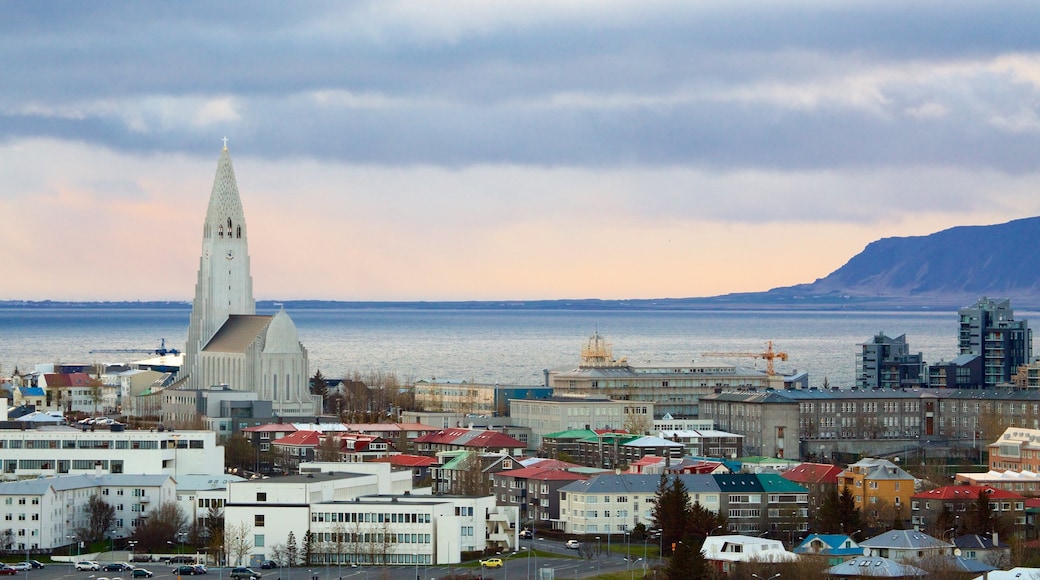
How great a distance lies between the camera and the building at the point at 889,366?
150 meters

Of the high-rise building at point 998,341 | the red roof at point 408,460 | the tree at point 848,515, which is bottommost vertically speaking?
the tree at point 848,515

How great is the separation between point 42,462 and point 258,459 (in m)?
15.9

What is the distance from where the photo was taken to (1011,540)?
71125 millimetres

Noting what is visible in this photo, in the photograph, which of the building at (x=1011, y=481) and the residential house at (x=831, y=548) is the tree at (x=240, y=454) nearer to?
the building at (x=1011, y=481)

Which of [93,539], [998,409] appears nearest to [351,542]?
[93,539]

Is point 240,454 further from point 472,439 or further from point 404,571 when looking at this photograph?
point 404,571

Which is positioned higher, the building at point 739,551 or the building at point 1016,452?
the building at point 1016,452

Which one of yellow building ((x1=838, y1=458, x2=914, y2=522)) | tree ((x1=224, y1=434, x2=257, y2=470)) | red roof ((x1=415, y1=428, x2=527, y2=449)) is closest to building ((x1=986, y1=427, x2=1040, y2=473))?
yellow building ((x1=838, y1=458, x2=914, y2=522))

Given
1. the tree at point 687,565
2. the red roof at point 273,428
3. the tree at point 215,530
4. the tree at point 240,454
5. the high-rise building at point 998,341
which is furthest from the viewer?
the high-rise building at point 998,341

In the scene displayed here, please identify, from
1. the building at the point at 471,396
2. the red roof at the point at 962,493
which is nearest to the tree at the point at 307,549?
the red roof at the point at 962,493

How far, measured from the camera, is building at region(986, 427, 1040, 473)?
95500 millimetres

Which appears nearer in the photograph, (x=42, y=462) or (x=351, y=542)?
(x=351, y=542)

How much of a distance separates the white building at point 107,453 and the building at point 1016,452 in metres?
33.2

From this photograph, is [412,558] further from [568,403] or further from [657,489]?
[568,403]
